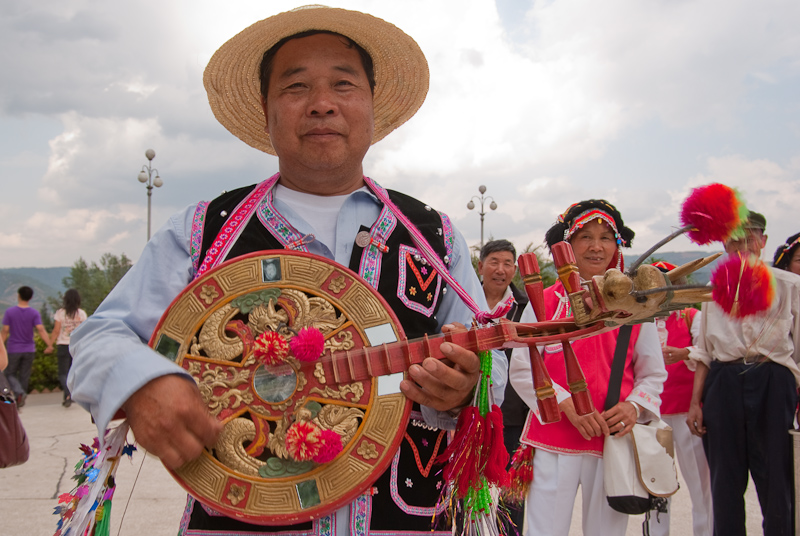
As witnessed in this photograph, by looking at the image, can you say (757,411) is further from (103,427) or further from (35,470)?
(35,470)

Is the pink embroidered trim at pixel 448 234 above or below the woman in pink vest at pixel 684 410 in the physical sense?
above

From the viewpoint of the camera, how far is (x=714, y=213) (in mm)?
1053

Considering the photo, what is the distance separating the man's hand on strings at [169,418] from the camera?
115 cm

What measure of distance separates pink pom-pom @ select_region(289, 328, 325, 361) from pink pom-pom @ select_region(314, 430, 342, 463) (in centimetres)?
17

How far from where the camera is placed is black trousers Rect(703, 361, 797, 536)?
343 centimetres

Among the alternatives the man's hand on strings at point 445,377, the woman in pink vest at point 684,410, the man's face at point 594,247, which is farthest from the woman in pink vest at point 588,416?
the man's hand on strings at point 445,377

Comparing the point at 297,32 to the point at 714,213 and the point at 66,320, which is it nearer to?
the point at 714,213

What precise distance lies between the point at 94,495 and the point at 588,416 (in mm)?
2213

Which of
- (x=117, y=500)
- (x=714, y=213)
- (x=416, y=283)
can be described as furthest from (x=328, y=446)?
(x=117, y=500)

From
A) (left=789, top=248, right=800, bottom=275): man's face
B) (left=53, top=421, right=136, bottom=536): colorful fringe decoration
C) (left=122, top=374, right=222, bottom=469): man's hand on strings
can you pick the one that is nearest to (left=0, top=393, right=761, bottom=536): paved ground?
(left=789, top=248, right=800, bottom=275): man's face

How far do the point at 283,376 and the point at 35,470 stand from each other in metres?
5.42

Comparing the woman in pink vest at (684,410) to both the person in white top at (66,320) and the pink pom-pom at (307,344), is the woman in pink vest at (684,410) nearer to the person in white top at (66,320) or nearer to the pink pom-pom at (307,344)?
the pink pom-pom at (307,344)

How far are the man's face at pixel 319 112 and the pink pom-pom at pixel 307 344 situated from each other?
1.92 ft

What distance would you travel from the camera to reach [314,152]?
1.65m
